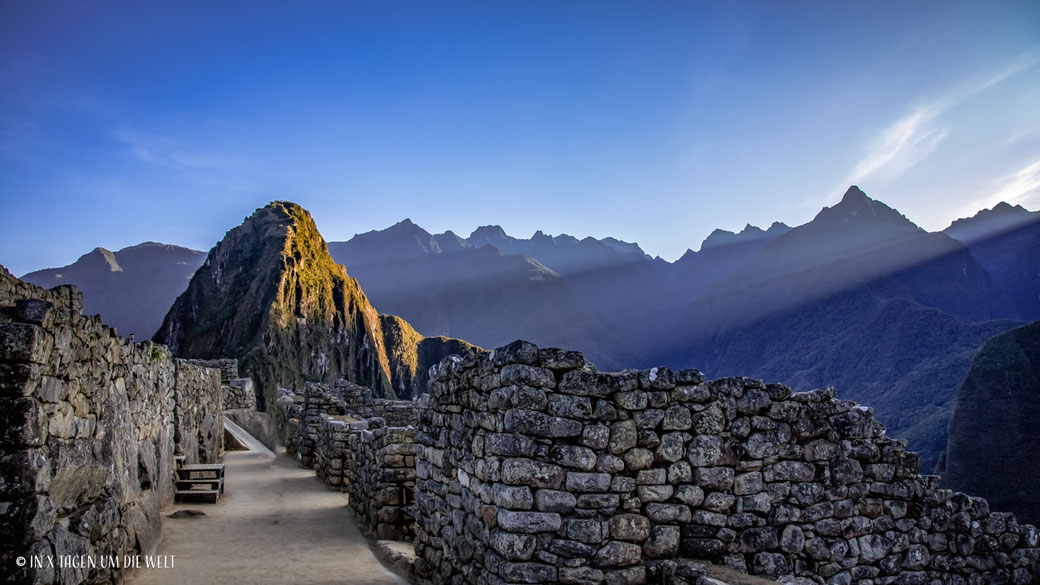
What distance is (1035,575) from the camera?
7938 millimetres

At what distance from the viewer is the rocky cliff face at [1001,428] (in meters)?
29.3

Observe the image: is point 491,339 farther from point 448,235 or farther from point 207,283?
point 448,235

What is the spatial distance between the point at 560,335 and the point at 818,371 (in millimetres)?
57220

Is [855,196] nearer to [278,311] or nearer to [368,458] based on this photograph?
[278,311]

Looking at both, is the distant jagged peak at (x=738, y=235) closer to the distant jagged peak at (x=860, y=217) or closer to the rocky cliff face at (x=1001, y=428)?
the distant jagged peak at (x=860, y=217)

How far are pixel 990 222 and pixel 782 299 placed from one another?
47.0 metres

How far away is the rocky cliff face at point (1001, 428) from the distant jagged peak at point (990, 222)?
289 feet

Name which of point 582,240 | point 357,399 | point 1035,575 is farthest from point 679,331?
point 1035,575

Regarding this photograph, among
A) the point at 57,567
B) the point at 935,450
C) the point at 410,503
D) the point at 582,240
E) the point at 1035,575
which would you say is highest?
the point at 582,240

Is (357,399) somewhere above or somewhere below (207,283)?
below

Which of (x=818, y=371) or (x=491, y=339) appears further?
(x=491, y=339)

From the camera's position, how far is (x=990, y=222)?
365 ft

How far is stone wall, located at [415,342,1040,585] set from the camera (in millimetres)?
5375

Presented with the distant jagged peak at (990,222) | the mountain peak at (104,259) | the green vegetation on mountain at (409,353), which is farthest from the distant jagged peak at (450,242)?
the distant jagged peak at (990,222)
